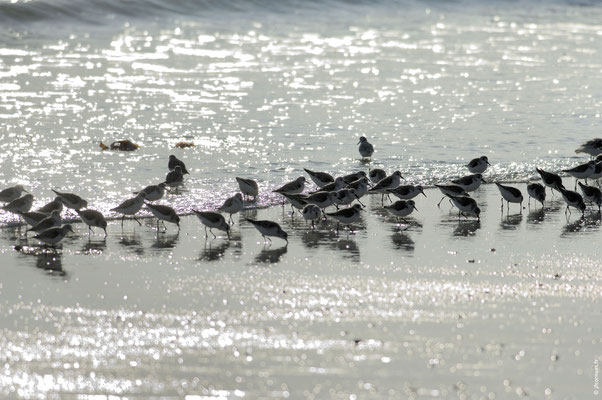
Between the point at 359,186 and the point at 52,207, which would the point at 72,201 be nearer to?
the point at 52,207

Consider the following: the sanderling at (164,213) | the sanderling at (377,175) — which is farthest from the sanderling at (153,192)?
the sanderling at (377,175)

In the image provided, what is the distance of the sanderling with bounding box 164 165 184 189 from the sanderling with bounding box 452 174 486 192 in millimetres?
3912

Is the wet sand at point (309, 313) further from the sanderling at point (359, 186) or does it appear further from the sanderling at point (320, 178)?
the sanderling at point (320, 178)

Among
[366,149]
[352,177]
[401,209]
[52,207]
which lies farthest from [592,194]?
[52,207]

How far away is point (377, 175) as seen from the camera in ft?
50.6

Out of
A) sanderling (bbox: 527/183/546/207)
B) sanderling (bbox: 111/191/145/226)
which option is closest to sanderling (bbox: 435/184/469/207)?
sanderling (bbox: 527/183/546/207)

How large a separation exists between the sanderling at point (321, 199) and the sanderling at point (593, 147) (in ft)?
18.5

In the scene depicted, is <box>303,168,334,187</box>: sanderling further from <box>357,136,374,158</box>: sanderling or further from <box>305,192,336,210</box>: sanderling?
<box>357,136,374,158</box>: sanderling

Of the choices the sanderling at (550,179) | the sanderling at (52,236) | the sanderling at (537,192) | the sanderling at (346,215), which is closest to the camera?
the sanderling at (52,236)

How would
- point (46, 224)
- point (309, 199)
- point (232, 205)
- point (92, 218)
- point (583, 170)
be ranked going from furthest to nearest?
point (583, 170) < point (309, 199) < point (232, 205) < point (92, 218) < point (46, 224)

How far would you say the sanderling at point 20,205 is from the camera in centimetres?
1232

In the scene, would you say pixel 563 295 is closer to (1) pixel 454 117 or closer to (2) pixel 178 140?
(2) pixel 178 140

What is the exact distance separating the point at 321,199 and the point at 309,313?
14.1ft

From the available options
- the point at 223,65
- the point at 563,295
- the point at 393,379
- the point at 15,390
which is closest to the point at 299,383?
the point at 393,379
